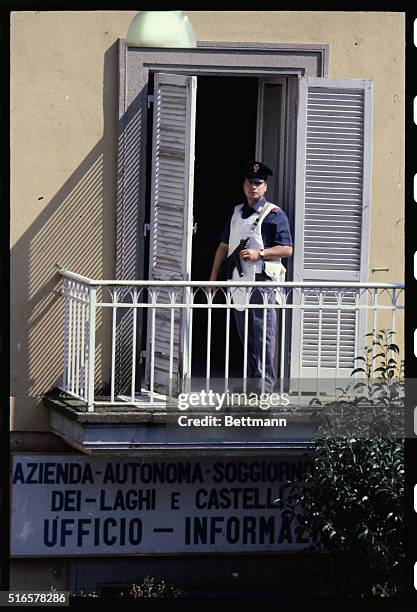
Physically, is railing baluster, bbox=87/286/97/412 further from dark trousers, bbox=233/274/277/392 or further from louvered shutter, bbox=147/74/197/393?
dark trousers, bbox=233/274/277/392

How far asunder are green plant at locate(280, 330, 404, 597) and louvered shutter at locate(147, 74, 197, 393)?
1399 millimetres

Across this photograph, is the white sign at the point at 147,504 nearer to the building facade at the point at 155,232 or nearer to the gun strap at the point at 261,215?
the building facade at the point at 155,232

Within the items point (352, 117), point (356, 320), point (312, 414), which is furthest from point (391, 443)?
point (352, 117)

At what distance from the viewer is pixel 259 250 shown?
13.7 meters

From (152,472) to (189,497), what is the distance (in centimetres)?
33

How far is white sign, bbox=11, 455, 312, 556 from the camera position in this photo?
542 inches

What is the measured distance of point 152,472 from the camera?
13820mm

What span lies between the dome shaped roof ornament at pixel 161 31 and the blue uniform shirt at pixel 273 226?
1233 millimetres

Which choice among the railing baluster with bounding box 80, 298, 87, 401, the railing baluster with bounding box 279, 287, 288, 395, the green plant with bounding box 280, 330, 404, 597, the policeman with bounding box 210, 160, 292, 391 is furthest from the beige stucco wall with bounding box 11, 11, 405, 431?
the green plant with bounding box 280, 330, 404, 597

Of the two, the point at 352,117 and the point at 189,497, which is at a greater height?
the point at 352,117

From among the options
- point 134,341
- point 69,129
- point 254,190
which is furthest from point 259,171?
point 134,341

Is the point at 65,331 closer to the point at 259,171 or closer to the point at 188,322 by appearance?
the point at 188,322

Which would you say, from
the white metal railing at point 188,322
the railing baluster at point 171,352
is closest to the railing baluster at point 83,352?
the white metal railing at point 188,322

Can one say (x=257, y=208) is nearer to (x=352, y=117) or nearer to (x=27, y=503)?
(x=352, y=117)
